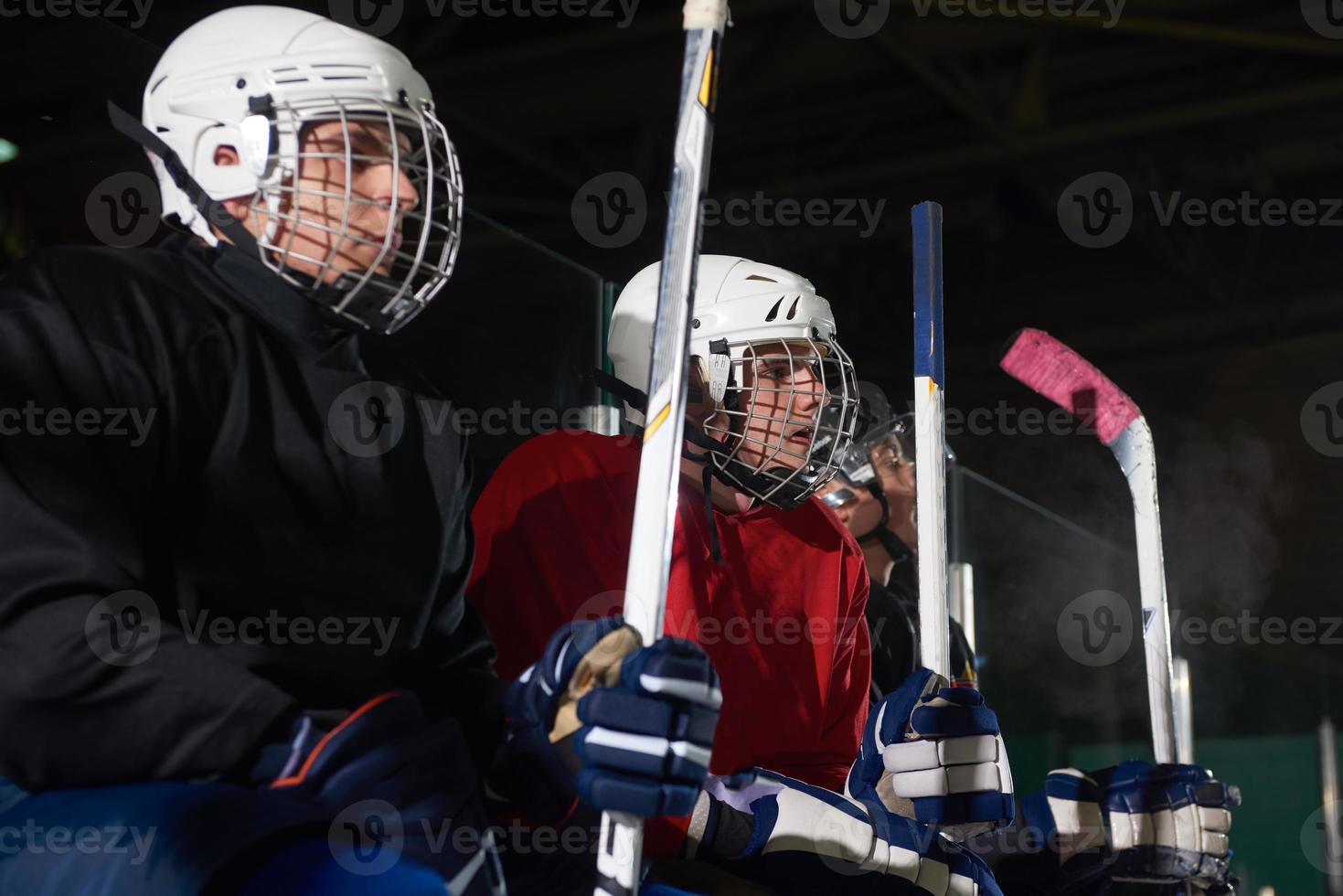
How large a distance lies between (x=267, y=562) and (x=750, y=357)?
90 cm

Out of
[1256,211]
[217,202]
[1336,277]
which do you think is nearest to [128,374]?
[217,202]

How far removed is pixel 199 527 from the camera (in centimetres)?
124

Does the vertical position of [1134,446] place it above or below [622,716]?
above

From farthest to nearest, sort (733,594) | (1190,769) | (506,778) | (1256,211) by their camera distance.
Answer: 1. (1256,211)
2. (1190,769)
3. (733,594)
4. (506,778)

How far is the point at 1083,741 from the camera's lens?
4730 millimetres

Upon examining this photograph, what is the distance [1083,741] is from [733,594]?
311 cm

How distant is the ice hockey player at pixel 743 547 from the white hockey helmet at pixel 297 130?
1.50 ft

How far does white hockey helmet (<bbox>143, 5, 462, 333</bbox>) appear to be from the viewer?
137 cm

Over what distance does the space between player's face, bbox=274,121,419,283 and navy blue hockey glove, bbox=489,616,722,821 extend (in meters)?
0.40

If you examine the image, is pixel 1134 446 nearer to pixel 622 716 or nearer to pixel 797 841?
pixel 797 841

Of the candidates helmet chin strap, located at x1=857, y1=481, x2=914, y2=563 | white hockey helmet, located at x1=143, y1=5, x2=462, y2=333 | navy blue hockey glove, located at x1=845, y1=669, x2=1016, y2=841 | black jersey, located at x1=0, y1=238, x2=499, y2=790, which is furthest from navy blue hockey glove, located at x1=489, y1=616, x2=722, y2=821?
helmet chin strap, located at x1=857, y1=481, x2=914, y2=563

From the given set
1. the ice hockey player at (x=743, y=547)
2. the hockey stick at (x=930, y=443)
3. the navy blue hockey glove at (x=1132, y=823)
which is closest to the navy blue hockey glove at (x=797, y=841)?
the ice hockey player at (x=743, y=547)

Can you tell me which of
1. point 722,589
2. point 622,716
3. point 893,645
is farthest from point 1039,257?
point 622,716

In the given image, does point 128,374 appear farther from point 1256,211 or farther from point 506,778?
point 1256,211
